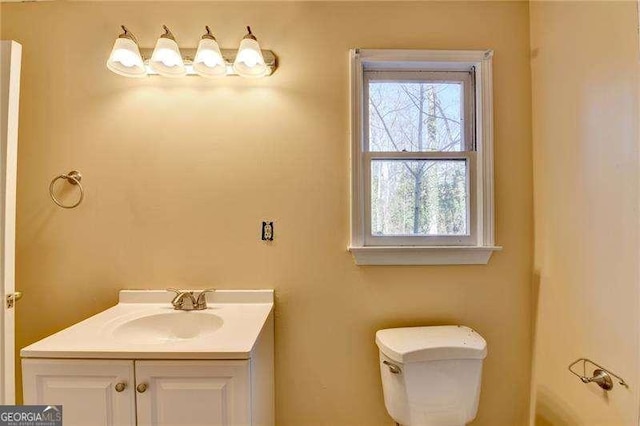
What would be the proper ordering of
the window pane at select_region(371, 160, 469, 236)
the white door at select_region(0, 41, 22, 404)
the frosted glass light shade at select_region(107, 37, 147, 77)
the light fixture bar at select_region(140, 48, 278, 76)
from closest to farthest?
the white door at select_region(0, 41, 22, 404) → the frosted glass light shade at select_region(107, 37, 147, 77) → the light fixture bar at select_region(140, 48, 278, 76) → the window pane at select_region(371, 160, 469, 236)

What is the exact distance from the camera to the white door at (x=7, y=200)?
3.35ft

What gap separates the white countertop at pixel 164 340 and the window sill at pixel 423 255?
45cm

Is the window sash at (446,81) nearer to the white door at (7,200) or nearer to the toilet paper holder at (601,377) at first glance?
the toilet paper holder at (601,377)

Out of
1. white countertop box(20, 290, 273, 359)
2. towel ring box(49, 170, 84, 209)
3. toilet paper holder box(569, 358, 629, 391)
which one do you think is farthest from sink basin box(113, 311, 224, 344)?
toilet paper holder box(569, 358, 629, 391)

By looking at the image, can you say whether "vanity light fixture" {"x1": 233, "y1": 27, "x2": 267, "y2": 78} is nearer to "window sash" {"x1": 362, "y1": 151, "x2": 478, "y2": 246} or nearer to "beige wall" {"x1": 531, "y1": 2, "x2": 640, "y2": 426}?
"window sash" {"x1": 362, "y1": 151, "x2": 478, "y2": 246}

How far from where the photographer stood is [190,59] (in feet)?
4.06

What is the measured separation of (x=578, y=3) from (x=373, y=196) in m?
1.00

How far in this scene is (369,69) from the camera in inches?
53.0

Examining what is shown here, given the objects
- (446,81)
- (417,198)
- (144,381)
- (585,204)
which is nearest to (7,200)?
(144,381)

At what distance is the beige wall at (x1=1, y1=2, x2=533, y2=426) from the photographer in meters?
1.28

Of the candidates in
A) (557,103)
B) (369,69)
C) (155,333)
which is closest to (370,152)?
(369,69)

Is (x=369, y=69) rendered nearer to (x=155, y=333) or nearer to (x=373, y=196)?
(x=373, y=196)

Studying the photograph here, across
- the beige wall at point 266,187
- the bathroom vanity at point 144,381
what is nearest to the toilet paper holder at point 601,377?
the beige wall at point 266,187

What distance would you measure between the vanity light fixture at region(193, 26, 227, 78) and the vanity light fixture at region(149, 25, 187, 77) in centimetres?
6
